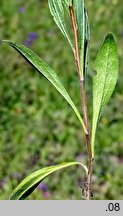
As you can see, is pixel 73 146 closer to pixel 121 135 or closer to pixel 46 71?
pixel 121 135

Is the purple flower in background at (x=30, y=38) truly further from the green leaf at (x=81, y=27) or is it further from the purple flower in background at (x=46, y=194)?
the green leaf at (x=81, y=27)

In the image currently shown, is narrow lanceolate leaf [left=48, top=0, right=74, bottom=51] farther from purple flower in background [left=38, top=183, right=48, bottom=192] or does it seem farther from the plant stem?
purple flower in background [left=38, top=183, right=48, bottom=192]

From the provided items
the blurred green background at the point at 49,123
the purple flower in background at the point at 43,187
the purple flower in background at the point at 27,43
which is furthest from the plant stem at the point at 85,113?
the purple flower in background at the point at 27,43

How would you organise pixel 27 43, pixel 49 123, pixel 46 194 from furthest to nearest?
pixel 27 43 → pixel 49 123 → pixel 46 194

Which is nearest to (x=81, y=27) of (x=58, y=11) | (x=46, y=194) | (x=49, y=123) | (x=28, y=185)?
(x=58, y=11)

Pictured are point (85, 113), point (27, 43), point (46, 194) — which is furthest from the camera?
point (27, 43)

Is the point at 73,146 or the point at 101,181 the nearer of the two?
the point at 101,181

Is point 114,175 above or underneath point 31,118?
underneath

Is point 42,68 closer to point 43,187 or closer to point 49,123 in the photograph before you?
point 43,187

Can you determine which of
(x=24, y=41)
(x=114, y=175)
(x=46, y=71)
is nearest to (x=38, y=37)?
(x=24, y=41)
